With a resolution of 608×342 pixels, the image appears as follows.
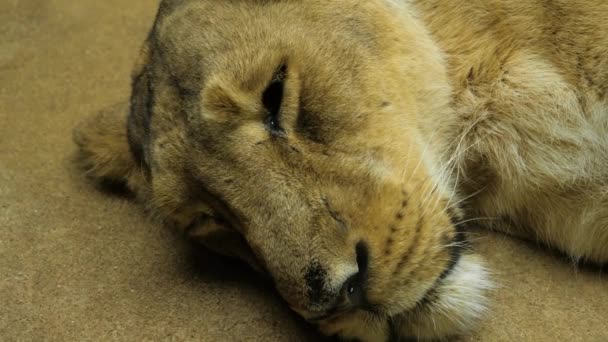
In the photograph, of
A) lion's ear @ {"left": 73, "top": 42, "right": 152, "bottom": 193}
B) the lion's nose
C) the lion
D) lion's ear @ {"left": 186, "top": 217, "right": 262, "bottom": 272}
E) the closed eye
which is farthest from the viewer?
lion's ear @ {"left": 73, "top": 42, "right": 152, "bottom": 193}

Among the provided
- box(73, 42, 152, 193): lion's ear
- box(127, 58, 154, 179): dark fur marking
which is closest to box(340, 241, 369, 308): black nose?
box(127, 58, 154, 179): dark fur marking

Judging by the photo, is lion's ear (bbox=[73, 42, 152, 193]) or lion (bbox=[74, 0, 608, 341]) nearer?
lion (bbox=[74, 0, 608, 341])

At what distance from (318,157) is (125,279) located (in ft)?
2.18

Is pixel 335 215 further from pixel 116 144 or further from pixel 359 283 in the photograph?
pixel 116 144

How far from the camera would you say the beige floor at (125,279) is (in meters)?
1.63

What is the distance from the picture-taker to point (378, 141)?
1.58 m

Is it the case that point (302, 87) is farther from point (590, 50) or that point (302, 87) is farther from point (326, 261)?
point (590, 50)

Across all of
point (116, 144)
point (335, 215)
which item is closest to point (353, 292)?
point (335, 215)

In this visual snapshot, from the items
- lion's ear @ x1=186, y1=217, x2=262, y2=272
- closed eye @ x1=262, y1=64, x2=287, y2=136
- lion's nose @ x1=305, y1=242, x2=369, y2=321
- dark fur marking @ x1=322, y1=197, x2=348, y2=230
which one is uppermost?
closed eye @ x1=262, y1=64, x2=287, y2=136

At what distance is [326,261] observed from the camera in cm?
135

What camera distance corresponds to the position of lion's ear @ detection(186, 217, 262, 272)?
1.73 m

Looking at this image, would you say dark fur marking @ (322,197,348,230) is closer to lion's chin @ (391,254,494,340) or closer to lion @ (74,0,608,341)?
lion @ (74,0,608,341)

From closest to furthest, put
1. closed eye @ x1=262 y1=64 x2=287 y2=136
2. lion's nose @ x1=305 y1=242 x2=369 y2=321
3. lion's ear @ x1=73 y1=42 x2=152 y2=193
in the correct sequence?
lion's nose @ x1=305 y1=242 x2=369 y2=321 → closed eye @ x1=262 y1=64 x2=287 y2=136 → lion's ear @ x1=73 y1=42 x2=152 y2=193

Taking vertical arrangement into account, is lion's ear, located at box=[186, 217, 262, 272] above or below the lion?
below
